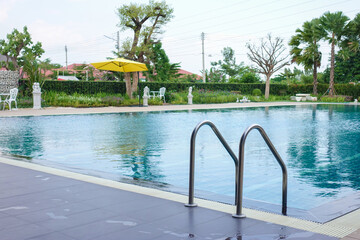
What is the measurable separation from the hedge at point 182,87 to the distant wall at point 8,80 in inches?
22.0

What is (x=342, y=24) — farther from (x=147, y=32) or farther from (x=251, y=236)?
(x=251, y=236)

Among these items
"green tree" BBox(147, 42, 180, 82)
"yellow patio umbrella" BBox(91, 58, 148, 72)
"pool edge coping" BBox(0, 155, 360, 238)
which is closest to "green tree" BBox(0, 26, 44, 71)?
"green tree" BBox(147, 42, 180, 82)

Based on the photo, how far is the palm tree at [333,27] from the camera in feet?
128

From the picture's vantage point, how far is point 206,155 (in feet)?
28.0

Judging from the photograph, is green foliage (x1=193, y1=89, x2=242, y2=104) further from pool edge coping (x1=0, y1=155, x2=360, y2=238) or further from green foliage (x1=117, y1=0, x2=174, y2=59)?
pool edge coping (x1=0, y1=155, x2=360, y2=238)

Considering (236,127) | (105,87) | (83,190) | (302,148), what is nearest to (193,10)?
(105,87)

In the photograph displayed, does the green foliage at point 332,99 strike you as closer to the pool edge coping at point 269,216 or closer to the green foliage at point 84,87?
the green foliage at point 84,87

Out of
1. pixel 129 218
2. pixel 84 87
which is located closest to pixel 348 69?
pixel 84 87

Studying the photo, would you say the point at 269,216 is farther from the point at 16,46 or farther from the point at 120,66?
the point at 16,46

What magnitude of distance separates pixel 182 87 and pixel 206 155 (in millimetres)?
27452

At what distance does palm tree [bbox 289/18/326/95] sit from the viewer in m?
40.3

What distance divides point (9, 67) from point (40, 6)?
9707 millimetres

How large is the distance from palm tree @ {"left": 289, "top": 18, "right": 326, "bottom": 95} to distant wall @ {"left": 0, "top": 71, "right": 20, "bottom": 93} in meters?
28.2

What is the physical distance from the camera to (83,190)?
16.1 feet
